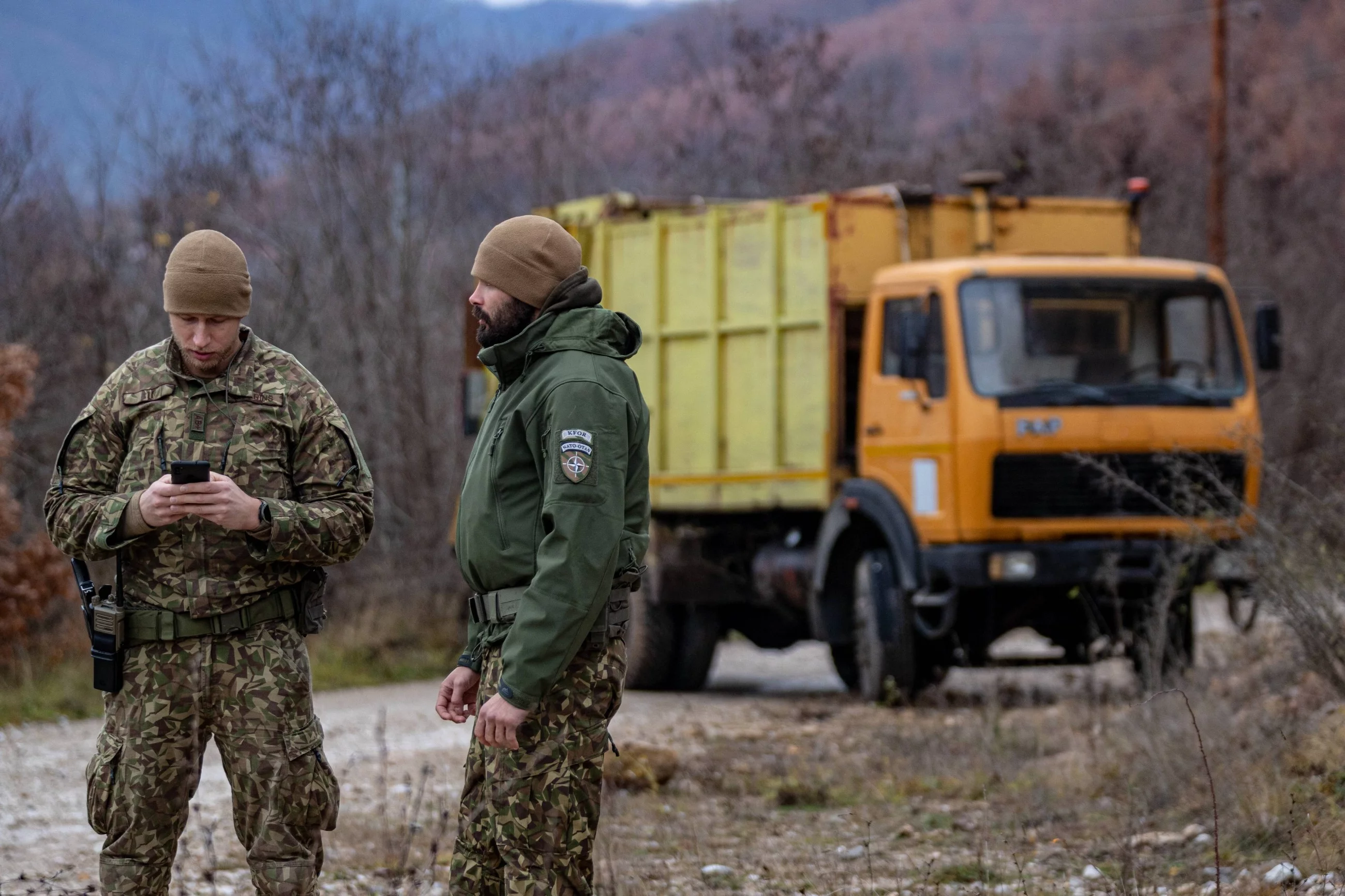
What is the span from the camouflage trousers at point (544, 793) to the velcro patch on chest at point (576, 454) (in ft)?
1.34

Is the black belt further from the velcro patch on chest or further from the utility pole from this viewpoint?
the utility pole

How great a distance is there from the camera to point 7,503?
36.4ft

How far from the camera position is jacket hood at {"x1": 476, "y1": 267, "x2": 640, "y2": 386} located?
3.91 m

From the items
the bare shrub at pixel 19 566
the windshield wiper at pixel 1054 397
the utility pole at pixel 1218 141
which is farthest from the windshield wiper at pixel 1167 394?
the utility pole at pixel 1218 141

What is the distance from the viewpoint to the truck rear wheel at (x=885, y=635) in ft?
34.6

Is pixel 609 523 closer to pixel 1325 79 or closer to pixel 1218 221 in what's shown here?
pixel 1218 221

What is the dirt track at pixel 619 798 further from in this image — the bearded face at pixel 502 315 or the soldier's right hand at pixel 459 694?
the bearded face at pixel 502 315

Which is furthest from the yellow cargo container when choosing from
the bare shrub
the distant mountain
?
the distant mountain

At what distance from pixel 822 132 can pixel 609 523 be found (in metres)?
20.3

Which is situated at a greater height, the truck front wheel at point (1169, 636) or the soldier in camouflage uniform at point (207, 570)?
the soldier in camouflage uniform at point (207, 570)

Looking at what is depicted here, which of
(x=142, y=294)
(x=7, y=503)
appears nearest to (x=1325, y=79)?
(x=142, y=294)

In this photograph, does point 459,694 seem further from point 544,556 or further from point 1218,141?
point 1218,141

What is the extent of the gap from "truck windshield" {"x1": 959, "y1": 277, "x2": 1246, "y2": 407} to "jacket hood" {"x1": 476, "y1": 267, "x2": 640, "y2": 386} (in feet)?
20.8

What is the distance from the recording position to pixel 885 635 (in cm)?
1064
